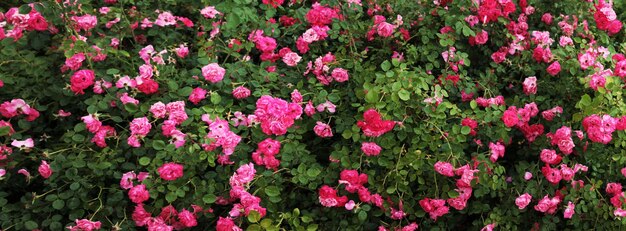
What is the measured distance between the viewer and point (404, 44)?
2.71 m

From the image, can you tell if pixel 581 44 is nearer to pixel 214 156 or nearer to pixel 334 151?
pixel 334 151

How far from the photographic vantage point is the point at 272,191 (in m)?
2.10

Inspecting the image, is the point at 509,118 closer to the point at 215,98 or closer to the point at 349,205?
the point at 349,205

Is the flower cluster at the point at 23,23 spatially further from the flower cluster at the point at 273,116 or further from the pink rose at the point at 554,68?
the pink rose at the point at 554,68

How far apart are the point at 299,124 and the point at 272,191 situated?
35cm

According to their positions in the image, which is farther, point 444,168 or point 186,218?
point 444,168

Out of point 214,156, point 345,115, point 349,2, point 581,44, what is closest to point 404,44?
point 349,2

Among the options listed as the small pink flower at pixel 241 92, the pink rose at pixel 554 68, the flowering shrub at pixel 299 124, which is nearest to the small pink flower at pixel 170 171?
the flowering shrub at pixel 299 124

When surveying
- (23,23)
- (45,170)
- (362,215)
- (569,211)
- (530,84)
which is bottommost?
(569,211)

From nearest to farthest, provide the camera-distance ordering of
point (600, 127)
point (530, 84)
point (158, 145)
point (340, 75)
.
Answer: point (158, 145), point (600, 127), point (340, 75), point (530, 84)

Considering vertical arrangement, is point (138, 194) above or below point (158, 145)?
below

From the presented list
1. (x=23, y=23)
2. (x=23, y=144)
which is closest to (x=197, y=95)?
(x=23, y=144)

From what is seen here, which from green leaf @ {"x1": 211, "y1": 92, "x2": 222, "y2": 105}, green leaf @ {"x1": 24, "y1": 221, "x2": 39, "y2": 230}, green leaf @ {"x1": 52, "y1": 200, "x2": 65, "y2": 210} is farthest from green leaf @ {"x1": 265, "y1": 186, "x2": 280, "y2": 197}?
green leaf @ {"x1": 24, "y1": 221, "x2": 39, "y2": 230}

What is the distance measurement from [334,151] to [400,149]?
267 millimetres
